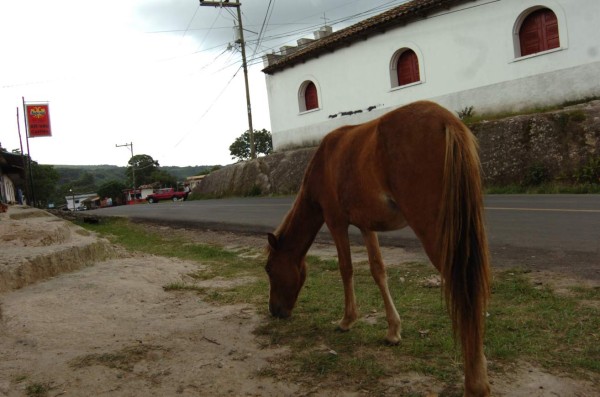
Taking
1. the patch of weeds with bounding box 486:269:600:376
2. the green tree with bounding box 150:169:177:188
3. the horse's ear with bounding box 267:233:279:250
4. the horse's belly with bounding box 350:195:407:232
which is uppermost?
the green tree with bounding box 150:169:177:188

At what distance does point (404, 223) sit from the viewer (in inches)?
127

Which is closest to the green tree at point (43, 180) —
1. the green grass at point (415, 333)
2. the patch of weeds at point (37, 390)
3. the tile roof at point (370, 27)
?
the tile roof at point (370, 27)

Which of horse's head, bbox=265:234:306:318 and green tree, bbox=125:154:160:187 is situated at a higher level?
green tree, bbox=125:154:160:187

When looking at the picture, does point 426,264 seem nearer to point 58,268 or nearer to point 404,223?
point 404,223

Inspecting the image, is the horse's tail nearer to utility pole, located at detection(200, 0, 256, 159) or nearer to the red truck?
utility pole, located at detection(200, 0, 256, 159)

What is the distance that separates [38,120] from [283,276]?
26.5 meters

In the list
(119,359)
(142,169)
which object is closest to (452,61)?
(119,359)

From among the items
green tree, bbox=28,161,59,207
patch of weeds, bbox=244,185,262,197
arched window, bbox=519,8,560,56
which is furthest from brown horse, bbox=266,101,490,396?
green tree, bbox=28,161,59,207

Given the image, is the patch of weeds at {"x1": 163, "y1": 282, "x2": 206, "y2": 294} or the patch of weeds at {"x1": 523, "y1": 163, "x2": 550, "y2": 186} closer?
the patch of weeds at {"x1": 163, "y1": 282, "x2": 206, "y2": 294}

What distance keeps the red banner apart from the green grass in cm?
2410

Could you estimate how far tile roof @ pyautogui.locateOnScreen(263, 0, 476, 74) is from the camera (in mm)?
19903

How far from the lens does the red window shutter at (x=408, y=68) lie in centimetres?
2180

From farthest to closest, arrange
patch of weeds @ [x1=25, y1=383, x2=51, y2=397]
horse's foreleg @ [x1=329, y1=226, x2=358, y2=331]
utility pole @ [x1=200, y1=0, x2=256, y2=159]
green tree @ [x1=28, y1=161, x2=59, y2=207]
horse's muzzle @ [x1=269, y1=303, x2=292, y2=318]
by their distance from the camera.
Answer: green tree @ [x1=28, y1=161, x2=59, y2=207] < utility pole @ [x1=200, y1=0, x2=256, y2=159] < horse's muzzle @ [x1=269, y1=303, x2=292, y2=318] < horse's foreleg @ [x1=329, y1=226, x2=358, y2=331] < patch of weeds @ [x1=25, y1=383, x2=51, y2=397]

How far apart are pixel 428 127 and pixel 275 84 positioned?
2629cm
